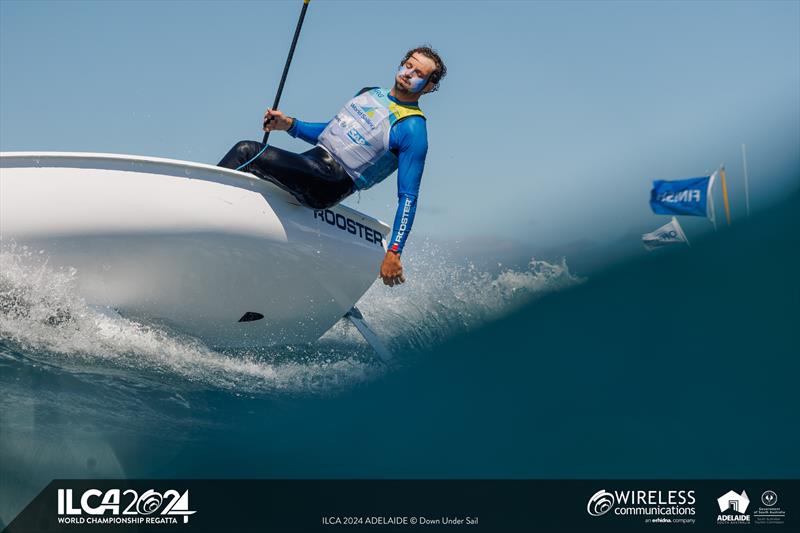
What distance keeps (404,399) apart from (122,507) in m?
1.97

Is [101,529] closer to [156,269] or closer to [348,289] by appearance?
[156,269]

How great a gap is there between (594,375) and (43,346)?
11.3ft

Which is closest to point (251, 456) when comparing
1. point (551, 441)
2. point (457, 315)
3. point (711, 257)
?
point (551, 441)

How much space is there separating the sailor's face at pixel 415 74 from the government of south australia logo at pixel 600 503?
8.64 ft

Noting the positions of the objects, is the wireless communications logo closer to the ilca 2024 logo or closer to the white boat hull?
the ilca 2024 logo

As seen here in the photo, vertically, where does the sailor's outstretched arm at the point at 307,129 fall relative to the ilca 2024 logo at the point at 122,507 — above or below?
above

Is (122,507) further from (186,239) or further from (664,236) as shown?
(664,236)

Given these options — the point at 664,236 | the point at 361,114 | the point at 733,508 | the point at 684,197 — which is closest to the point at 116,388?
the point at 361,114

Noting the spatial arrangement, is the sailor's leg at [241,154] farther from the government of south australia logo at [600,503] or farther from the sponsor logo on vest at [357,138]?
the government of south australia logo at [600,503]

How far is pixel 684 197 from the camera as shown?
14.4m

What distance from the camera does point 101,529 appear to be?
3.88m

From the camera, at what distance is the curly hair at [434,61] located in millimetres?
5559

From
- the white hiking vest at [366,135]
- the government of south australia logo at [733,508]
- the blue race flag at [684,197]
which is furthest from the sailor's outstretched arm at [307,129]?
the blue race flag at [684,197]

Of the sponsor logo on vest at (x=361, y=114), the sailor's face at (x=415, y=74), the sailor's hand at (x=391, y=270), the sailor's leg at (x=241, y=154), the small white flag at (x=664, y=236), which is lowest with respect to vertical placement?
the sailor's hand at (x=391, y=270)
